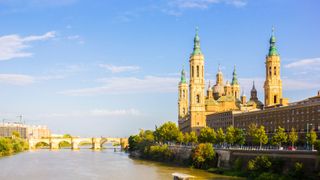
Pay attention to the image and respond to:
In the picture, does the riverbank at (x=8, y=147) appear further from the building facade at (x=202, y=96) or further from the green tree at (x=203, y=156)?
the green tree at (x=203, y=156)

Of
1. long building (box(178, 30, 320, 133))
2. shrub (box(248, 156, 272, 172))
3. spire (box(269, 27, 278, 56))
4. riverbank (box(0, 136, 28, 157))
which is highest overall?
spire (box(269, 27, 278, 56))

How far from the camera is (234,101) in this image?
487ft

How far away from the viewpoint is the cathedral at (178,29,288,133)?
124 metres

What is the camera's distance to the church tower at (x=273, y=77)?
12306 cm

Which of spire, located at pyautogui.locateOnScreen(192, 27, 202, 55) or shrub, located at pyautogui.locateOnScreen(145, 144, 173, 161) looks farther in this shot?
spire, located at pyautogui.locateOnScreen(192, 27, 202, 55)

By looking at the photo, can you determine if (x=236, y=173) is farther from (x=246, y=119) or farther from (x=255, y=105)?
(x=255, y=105)

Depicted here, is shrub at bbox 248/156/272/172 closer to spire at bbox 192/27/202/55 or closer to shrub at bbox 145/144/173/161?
shrub at bbox 145/144/173/161

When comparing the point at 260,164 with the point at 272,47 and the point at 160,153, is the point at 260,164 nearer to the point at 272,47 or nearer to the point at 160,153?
the point at 160,153

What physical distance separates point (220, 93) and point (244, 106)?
2271cm

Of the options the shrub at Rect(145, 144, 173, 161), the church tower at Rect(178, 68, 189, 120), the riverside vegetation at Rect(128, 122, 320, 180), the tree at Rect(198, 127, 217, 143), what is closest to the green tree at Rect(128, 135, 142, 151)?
the riverside vegetation at Rect(128, 122, 320, 180)

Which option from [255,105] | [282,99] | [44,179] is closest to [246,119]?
[282,99]

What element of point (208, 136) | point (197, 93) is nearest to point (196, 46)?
point (197, 93)

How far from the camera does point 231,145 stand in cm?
9319

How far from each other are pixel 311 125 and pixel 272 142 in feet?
43.5
